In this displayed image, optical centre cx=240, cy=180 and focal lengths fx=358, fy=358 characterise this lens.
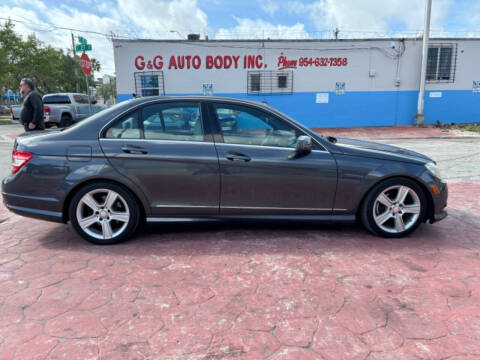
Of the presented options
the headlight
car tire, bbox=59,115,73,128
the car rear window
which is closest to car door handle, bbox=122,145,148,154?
the headlight

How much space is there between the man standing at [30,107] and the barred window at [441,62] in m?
17.9

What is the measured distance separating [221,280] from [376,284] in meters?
1.28

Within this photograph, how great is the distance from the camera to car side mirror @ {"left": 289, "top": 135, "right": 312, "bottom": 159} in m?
3.58

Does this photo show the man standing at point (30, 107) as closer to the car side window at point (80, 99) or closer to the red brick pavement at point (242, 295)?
the red brick pavement at point (242, 295)

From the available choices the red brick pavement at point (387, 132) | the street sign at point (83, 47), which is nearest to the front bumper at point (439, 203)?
the street sign at point (83, 47)

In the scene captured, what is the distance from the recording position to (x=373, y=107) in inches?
715

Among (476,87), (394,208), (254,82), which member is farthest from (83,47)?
(476,87)

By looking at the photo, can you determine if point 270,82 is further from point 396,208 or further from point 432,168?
point 396,208

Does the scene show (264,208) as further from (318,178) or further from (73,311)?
(73,311)

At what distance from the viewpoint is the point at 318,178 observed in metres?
3.72

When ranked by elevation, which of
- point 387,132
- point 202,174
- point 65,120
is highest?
point 65,120

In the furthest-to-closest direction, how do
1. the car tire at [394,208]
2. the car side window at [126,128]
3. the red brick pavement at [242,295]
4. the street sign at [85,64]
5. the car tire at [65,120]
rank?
the car tire at [65,120] → the street sign at [85,64] → the car tire at [394,208] → the car side window at [126,128] → the red brick pavement at [242,295]

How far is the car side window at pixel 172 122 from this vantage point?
3742mm

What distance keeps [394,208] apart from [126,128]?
298 centimetres
